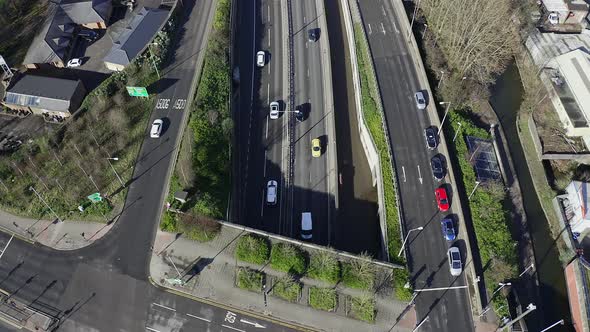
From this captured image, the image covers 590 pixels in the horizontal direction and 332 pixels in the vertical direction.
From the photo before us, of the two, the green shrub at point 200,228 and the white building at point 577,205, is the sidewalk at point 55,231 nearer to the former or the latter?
the green shrub at point 200,228

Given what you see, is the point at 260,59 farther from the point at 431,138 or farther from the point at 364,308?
the point at 364,308

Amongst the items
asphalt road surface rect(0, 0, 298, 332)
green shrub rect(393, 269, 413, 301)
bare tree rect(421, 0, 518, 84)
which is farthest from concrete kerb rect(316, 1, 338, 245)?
asphalt road surface rect(0, 0, 298, 332)

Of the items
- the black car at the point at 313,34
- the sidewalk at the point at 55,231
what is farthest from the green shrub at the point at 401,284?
the black car at the point at 313,34

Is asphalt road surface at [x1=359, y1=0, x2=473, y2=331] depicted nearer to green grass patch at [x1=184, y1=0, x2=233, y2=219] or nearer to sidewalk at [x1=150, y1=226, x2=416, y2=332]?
sidewalk at [x1=150, y1=226, x2=416, y2=332]

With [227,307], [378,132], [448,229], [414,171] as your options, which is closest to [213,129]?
[378,132]

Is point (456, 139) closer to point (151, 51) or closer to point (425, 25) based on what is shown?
point (425, 25)

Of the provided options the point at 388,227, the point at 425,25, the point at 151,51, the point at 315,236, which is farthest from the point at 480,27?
the point at 151,51
